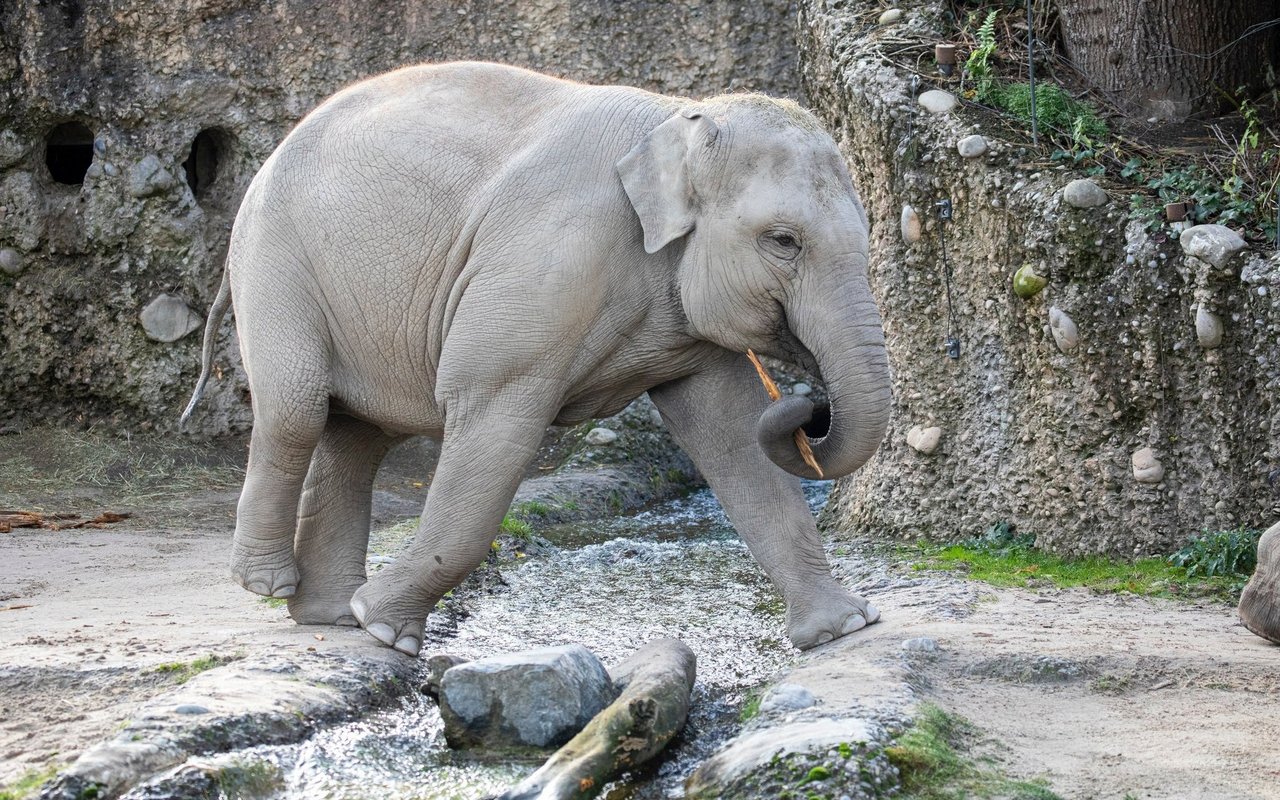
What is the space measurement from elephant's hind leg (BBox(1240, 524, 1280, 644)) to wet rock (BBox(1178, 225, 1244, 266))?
5.53 feet

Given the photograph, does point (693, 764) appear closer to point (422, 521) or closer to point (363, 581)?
point (422, 521)

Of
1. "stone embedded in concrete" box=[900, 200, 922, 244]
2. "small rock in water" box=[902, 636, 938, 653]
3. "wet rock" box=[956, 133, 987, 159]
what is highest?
"wet rock" box=[956, 133, 987, 159]

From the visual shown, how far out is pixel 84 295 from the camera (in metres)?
11.9

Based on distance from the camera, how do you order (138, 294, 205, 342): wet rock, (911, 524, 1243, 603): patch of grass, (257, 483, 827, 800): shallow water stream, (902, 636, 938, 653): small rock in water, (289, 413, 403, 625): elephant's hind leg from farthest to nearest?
(138, 294, 205, 342): wet rock → (911, 524, 1243, 603): patch of grass → (289, 413, 403, 625): elephant's hind leg → (902, 636, 938, 653): small rock in water → (257, 483, 827, 800): shallow water stream

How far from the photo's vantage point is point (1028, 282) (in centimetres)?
756

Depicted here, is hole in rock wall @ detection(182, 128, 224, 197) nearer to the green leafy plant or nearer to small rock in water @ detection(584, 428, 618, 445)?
small rock in water @ detection(584, 428, 618, 445)

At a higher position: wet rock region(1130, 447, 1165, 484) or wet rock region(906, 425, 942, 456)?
wet rock region(1130, 447, 1165, 484)

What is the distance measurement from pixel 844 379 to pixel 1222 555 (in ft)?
8.24

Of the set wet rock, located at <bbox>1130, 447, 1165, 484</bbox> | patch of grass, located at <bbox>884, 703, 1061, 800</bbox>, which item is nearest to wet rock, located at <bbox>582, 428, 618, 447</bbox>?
wet rock, located at <bbox>1130, 447, 1165, 484</bbox>

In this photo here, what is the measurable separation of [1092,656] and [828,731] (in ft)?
4.65

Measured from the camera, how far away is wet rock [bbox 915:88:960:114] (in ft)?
27.1

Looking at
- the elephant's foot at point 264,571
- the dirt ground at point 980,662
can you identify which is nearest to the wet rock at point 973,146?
the dirt ground at point 980,662

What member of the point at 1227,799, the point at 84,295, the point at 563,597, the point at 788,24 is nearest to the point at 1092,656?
the point at 1227,799

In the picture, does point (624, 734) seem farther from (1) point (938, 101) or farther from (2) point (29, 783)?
(1) point (938, 101)
